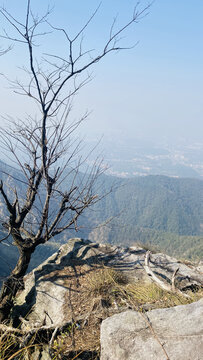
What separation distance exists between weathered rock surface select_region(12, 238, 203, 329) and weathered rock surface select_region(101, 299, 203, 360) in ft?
7.49

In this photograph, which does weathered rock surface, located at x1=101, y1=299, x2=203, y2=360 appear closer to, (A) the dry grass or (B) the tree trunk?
(A) the dry grass

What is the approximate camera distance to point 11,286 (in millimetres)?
6945

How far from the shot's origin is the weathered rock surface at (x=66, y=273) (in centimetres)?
600

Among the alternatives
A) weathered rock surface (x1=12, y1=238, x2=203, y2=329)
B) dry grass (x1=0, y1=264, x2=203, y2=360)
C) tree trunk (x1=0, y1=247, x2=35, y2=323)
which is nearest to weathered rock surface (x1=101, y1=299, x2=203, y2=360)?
dry grass (x1=0, y1=264, x2=203, y2=360)

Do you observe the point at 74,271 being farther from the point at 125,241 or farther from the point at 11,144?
the point at 125,241

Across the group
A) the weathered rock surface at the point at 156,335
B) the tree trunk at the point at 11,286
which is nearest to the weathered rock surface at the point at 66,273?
the tree trunk at the point at 11,286

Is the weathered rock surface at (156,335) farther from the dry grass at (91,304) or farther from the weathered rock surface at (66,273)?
the weathered rock surface at (66,273)

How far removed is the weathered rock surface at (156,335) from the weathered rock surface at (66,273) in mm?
2283

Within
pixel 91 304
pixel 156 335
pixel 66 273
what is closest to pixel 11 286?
pixel 66 273

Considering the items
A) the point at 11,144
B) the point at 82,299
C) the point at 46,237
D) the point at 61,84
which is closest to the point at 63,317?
the point at 82,299

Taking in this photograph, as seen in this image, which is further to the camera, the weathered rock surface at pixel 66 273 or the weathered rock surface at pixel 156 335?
the weathered rock surface at pixel 66 273

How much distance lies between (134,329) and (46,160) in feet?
16.3

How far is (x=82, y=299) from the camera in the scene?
5.84 metres

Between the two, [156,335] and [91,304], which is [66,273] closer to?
[91,304]
